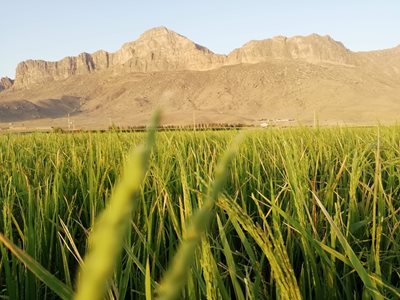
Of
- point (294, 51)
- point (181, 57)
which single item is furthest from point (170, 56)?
point (294, 51)

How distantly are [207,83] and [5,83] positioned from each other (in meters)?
82.4

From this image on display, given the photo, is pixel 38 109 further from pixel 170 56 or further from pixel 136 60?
pixel 170 56

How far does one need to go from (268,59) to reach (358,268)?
115269 millimetres

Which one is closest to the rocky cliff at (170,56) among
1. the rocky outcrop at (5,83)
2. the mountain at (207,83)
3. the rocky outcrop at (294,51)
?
the rocky outcrop at (294,51)

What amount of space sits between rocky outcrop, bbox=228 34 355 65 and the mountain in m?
0.28

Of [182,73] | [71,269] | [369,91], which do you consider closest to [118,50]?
[182,73]

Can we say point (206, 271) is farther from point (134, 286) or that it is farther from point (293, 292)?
point (134, 286)

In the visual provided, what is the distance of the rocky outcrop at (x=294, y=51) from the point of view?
378ft

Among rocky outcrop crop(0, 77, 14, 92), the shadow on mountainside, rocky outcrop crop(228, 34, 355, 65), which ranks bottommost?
the shadow on mountainside

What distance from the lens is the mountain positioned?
279 feet

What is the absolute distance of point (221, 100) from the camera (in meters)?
94.7

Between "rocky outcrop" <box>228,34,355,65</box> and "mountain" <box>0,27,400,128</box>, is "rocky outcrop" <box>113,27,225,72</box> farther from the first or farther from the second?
"rocky outcrop" <box>228,34,355,65</box>

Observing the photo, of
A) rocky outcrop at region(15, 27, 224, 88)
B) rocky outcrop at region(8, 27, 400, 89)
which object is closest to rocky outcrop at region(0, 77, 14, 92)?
rocky outcrop at region(15, 27, 224, 88)

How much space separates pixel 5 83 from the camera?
145000mm
